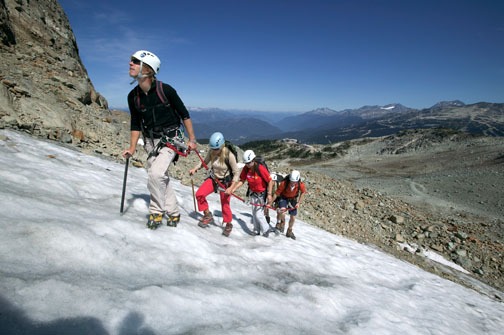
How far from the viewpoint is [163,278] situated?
4.48m


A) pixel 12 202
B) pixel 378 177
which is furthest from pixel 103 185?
pixel 378 177

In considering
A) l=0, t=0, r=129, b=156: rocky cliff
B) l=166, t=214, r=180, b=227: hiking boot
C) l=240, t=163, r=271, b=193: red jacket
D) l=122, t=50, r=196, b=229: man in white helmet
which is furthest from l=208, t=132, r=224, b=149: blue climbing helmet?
l=0, t=0, r=129, b=156: rocky cliff

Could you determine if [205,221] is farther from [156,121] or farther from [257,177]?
[156,121]

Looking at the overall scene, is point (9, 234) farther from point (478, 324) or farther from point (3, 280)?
point (478, 324)

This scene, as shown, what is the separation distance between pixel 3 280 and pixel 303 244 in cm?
798

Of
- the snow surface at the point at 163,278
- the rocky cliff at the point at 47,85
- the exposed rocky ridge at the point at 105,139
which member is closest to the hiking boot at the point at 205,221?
the snow surface at the point at 163,278

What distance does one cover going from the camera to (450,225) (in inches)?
710

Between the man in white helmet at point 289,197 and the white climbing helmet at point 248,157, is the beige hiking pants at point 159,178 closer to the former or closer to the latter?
the white climbing helmet at point 248,157

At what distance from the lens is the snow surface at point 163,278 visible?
10.6ft

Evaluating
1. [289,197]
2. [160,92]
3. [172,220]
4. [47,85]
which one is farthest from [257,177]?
[47,85]

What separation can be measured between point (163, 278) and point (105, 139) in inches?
545

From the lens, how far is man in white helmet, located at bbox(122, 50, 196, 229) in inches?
206

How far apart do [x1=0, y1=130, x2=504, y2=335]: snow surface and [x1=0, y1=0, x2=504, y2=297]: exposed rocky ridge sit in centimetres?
378

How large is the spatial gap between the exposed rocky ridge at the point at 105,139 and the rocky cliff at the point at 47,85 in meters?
0.04
